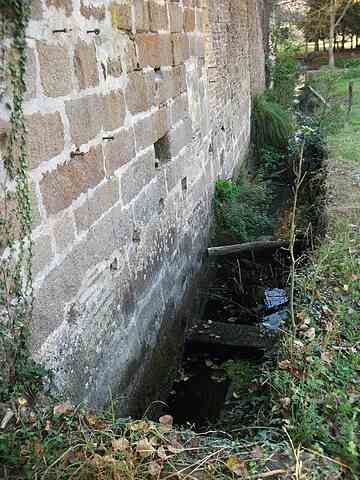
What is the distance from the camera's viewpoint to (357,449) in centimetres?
231

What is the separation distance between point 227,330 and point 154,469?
3.12 meters

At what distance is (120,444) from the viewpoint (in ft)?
6.31

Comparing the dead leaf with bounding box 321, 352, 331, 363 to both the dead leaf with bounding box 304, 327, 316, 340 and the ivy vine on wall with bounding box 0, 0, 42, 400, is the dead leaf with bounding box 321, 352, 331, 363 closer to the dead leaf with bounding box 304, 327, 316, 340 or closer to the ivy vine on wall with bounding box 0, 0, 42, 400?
the dead leaf with bounding box 304, 327, 316, 340

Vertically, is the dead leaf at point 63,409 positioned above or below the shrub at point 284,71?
below

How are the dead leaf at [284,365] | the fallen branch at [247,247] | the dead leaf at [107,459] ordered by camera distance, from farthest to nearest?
1. the fallen branch at [247,247]
2. the dead leaf at [284,365]
3. the dead leaf at [107,459]

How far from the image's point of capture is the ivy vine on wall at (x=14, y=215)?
6.72ft

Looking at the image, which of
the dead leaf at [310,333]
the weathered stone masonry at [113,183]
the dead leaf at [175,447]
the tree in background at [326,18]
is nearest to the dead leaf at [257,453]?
the dead leaf at [175,447]

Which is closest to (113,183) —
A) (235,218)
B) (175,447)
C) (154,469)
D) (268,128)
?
(175,447)

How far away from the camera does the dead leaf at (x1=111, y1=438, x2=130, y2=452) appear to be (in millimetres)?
1909

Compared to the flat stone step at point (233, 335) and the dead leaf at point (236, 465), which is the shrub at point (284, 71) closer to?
the flat stone step at point (233, 335)

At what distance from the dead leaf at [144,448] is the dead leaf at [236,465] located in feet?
0.95

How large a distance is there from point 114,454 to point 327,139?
846 cm

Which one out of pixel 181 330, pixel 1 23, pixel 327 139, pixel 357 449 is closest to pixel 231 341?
pixel 181 330

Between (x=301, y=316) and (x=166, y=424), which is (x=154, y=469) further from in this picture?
(x=301, y=316)
